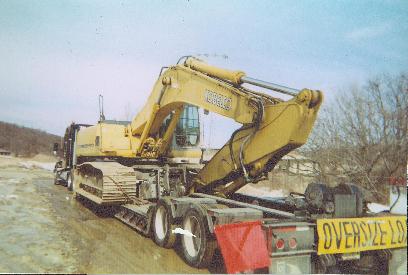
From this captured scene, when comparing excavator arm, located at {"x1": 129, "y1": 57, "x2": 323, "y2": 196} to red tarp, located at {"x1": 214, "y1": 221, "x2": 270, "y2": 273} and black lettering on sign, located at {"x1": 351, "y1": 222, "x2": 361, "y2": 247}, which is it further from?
red tarp, located at {"x1": 214, "y1": 221, "x2": 270, "y2": 273}

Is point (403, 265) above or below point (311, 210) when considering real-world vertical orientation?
below

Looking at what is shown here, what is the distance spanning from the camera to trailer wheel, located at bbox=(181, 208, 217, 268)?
5.97 m

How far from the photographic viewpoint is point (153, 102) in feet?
33.1

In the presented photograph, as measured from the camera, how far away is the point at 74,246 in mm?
7234

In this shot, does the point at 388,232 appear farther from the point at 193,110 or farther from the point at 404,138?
the point at 193,110

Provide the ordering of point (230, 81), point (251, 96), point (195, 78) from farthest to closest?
point (195, 78), point (230, 81), point (251, 96)

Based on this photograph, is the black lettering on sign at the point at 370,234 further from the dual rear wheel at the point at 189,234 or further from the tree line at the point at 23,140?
the tree line at the point at 23,140

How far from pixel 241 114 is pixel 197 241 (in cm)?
227

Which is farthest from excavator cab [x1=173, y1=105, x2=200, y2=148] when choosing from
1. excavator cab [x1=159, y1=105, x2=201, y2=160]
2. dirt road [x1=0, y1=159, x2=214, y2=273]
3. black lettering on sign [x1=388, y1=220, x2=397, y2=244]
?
black lettering on sign [x1=388, y1=220, x2=397, y2=244]

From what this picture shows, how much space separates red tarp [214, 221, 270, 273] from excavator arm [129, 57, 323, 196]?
1698 millimetres

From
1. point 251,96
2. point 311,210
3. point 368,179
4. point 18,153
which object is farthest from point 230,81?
point 18,153

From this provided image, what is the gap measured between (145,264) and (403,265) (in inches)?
152

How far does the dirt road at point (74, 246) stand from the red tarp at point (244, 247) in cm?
112

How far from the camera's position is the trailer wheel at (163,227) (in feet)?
23.4
